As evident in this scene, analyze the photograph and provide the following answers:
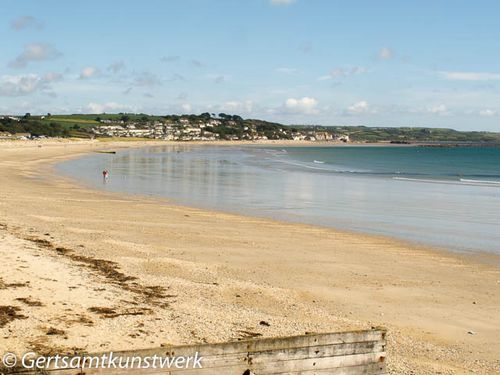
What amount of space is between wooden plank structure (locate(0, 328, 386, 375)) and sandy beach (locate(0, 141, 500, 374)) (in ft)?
6.63

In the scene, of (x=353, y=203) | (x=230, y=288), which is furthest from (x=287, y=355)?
(x=353, y=203)

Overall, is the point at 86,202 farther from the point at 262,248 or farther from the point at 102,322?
the point at 102,322

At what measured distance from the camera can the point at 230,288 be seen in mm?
11727

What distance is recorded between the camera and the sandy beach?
324 inches

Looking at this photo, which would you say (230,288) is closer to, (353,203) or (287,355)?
(287,355)

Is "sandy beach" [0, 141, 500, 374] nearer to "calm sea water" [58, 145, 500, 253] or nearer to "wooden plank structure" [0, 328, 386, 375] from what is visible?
"wooden plank structure" [0, 328, 386, 375]

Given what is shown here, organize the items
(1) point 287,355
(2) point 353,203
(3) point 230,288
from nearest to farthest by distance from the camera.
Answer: (1) point 287,355 < (3) point 230,288 < (2) point 353,203

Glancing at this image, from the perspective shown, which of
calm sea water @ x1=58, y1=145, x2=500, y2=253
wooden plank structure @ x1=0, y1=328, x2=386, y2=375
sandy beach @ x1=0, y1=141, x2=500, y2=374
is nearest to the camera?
wooden plank structure @ x1=0, y1=328, x2=386, y2=375

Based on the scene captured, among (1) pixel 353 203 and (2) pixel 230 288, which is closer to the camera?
(2) pixel 230 288

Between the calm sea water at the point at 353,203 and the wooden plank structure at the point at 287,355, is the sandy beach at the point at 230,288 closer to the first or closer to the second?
the wooden plank structure at the point at 287,355

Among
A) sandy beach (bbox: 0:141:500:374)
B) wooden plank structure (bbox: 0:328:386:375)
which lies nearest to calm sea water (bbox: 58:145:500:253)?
sandy beach (bbox: 0:141:500:374)

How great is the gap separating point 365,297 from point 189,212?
47.1 feet

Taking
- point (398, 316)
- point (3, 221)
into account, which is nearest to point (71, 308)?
point (398, 316)

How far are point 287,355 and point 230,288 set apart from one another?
6108 millimetres
